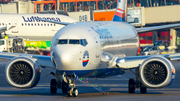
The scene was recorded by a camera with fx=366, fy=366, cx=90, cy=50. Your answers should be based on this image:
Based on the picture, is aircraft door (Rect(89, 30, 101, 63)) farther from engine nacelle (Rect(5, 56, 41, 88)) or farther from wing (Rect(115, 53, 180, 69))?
engine nacelle (Rect(5, 56, 41, 88))

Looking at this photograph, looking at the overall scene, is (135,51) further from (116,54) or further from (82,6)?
(82,6)

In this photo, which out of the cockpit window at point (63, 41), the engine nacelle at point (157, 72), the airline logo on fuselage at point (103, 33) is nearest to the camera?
the cockpit window at point (63, 41)

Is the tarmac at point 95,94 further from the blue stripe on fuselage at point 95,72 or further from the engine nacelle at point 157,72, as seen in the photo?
the blue stripe on fuselage at point 95,72

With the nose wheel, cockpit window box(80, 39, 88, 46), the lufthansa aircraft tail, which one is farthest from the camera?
the lufthansa aircraft tail

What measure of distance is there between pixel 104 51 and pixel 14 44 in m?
41.0

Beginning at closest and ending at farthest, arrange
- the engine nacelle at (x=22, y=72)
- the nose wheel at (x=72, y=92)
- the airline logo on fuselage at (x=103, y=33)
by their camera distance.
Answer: the nose wheel at (x=72, y=92) < the engine nacelle at (x=22, y=72) < the airline logo on fuselage at (x=103, y=33)

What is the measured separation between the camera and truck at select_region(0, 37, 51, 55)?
2133 inches

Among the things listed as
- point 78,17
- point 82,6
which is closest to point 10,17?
point 78,17

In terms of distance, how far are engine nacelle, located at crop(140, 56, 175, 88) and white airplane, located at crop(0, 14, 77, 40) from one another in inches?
1709

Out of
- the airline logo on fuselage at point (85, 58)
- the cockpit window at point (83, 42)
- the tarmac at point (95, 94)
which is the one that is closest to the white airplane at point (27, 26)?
the tarmac at point (95, 94)

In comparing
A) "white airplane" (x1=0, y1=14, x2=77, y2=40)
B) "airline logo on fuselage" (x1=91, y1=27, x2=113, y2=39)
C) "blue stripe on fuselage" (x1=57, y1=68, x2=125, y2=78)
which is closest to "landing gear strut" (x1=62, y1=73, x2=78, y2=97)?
"blue stripe on fuselage" (x1=57, y1=68, x2=125, y2=78)

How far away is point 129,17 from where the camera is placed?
75.1 metres

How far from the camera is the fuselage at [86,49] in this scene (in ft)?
47.0

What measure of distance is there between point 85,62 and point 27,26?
44709mm
